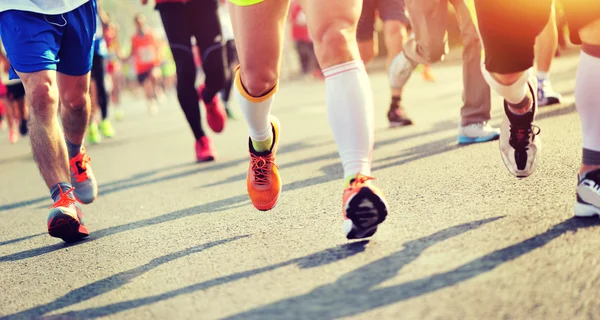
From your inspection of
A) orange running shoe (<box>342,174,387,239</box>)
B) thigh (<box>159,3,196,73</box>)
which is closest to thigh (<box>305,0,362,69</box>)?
orange running shoe (<box>342,174,387,239</box>)

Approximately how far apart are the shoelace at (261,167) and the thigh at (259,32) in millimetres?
500

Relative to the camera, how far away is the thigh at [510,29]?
8.77ft

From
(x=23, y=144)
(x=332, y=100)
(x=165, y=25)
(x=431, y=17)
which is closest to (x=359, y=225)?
(x=332, y=100)

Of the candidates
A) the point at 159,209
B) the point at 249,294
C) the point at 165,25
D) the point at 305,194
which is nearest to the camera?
the point at 249,294

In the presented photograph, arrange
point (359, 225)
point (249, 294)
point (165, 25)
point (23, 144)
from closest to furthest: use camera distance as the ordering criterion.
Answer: point (249, 294) < point (359, 225) < point (165, 25) < point (23, 144)

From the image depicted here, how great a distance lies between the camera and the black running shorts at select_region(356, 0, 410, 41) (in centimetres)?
628

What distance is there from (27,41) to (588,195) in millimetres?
2490

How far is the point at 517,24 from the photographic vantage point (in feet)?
8.81

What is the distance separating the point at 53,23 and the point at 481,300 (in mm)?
2650

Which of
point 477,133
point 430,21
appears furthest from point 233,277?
point 477,133

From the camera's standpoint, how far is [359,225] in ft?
8.51

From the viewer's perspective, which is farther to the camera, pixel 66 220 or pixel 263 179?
pixel 66 220

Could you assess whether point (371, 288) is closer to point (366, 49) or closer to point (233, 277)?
point (233, 277)

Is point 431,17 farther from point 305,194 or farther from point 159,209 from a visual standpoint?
point 159,209
